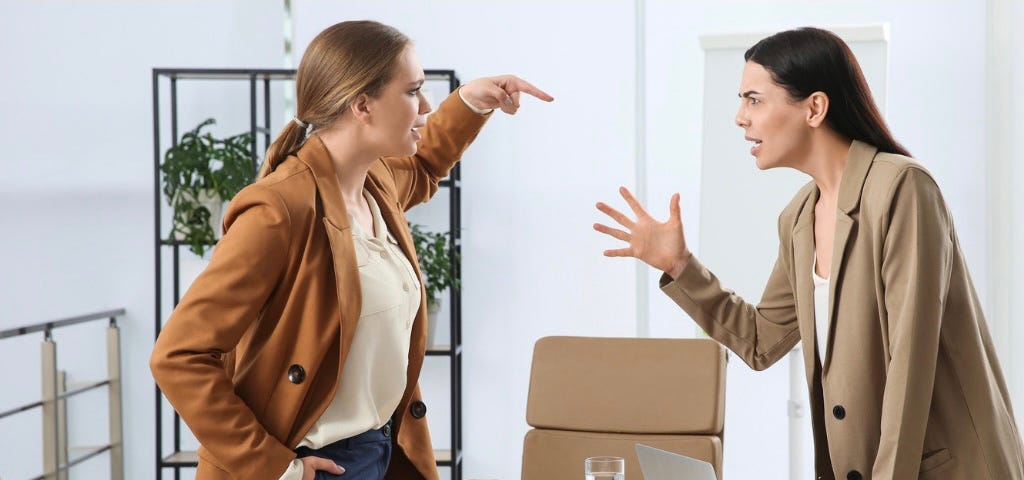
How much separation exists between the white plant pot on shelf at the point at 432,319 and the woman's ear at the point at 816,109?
2239 millimetres

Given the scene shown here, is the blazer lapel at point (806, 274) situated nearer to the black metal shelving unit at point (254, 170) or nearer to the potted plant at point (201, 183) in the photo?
the black metal shelving unit at point (254, 170)

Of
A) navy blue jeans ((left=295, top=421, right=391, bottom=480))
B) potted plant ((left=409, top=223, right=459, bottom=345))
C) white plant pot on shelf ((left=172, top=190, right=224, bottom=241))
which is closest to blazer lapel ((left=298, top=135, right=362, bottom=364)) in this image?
navy blue jeans ((left=295, top=421, right=391, bottom=480))

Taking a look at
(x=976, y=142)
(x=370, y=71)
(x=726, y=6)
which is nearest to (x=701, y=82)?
(x=726, y=6)

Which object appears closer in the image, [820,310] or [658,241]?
[820,310]

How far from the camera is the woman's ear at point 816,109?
1.80 meters

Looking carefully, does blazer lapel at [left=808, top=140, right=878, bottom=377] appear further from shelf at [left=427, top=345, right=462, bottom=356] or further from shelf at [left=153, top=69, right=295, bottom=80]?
shelf at [left=153, top=69, right=295, bottom=80]

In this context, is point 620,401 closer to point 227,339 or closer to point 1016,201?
point 227,339

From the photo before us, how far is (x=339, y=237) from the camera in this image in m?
1.75

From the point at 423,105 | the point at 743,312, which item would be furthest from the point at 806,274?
the point at 423,105

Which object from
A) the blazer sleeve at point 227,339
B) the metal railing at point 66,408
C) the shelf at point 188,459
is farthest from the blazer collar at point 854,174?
the metal railing at point 66,408

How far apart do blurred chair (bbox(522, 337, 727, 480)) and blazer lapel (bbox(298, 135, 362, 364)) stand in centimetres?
87

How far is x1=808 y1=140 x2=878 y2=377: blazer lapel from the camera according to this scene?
1.74 metres

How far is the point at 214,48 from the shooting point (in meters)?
4.30

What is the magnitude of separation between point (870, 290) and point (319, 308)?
0.97 meters
